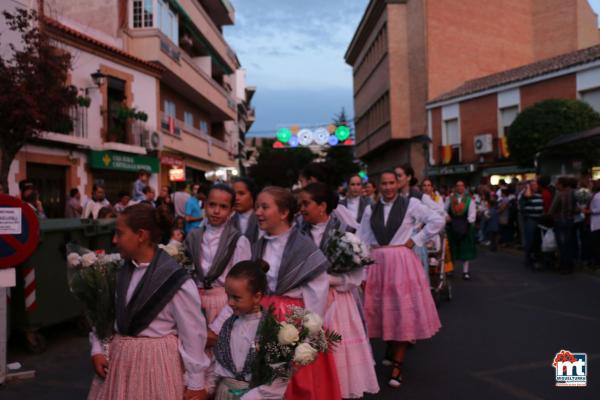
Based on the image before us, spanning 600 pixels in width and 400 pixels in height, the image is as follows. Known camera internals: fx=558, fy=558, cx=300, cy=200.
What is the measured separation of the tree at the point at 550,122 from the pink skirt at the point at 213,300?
19956 millimetres

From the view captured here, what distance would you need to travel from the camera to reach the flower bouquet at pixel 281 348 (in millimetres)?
2695

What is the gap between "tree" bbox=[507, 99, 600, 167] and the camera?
871 inches

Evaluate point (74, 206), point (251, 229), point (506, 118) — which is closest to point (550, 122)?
point (506, 118)

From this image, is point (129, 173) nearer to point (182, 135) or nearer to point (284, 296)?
point (182, 135)

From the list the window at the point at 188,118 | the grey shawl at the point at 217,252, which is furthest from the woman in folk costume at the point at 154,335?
the window at the point at 188,118

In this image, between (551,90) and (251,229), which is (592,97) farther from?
(251,229)

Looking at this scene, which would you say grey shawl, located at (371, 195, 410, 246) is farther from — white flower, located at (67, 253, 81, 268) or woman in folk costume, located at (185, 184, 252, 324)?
white flower, located at (67, 253, 81, 268)

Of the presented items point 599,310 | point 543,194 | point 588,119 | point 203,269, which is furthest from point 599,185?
point 588,119

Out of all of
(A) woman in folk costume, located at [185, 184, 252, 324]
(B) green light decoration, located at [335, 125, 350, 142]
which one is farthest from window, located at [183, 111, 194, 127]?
(A) woman in folk costume, located at [185, 184, 252, 324]

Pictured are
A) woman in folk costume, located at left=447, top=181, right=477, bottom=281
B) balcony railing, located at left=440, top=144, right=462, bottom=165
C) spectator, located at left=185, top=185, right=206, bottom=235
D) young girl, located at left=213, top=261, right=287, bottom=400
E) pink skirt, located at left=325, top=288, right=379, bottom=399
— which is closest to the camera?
young girl, located at left=213, top=261, right=287, bottom=400

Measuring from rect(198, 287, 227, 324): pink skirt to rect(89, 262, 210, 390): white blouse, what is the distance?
1233 mm

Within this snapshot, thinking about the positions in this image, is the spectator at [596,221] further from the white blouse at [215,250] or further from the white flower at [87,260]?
the white flower at [87,260]

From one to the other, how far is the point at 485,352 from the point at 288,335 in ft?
13.8

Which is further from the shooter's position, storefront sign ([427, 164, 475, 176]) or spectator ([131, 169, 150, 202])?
storefront sign ([427, 164, 475, 176])
